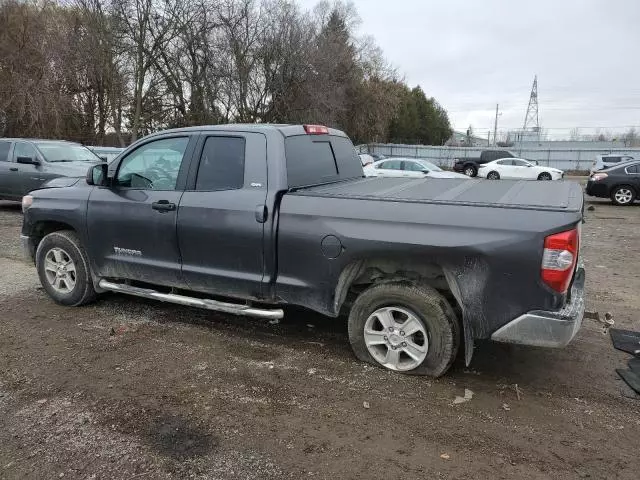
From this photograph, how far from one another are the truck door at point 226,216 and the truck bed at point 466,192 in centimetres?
42

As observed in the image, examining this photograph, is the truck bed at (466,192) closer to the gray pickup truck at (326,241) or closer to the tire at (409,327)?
the gray pickup truck at (326,241)

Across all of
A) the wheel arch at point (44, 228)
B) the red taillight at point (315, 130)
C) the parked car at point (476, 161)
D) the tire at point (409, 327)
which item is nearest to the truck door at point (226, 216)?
the red taillight at point (315, 130)

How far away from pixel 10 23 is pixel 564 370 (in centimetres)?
3449

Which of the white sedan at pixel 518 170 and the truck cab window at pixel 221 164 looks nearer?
the truck cab window at pixel 221 164

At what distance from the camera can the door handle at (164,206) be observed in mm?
4660

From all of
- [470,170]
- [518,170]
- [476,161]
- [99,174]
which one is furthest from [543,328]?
[476,161]

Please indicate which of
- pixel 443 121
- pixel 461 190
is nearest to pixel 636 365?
pixel 461 190

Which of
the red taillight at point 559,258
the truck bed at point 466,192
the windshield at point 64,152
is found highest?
the windshield at point 64,152

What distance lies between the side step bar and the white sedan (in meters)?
27.7

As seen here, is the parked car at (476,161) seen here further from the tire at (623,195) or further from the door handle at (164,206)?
the door handle at (164,206)

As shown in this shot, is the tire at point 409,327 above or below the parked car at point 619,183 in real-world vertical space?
below

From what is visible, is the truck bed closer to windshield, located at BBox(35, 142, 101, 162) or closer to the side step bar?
the side step bar

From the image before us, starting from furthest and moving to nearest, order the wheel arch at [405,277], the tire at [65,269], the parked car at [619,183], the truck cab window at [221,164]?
the parked car at [619,183] < the tire at [65,269] < the truck cab window at [221,164] < the wheel arch at [405,277]

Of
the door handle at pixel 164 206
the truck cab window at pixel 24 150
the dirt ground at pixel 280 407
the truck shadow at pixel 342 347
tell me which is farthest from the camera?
the truck cab window at pixel 24 150
